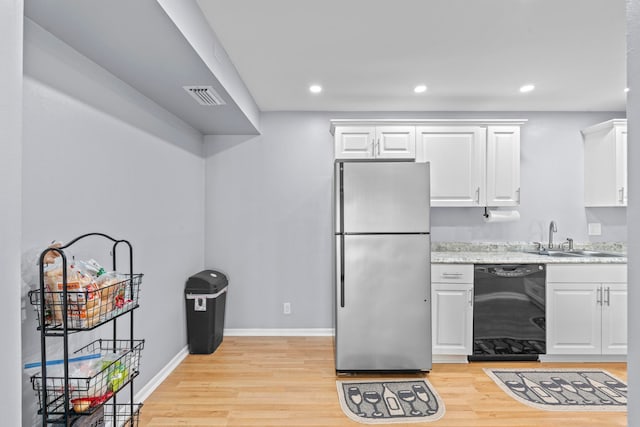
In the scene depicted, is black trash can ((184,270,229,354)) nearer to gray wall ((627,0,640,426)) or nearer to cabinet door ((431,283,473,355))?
cabinet door ((431,283,473,355))

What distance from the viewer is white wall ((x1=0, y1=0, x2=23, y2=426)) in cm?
76

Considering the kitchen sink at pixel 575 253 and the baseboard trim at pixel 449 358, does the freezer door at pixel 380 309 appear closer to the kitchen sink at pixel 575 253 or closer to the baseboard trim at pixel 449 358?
the baseboard trim at pixel 449 358

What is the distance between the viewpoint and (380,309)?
311 centimetres

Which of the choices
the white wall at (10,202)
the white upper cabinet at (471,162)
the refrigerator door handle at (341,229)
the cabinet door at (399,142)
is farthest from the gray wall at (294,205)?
the white wall at (10,202)

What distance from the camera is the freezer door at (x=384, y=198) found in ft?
10.2

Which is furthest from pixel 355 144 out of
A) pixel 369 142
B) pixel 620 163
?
pixel 620 163

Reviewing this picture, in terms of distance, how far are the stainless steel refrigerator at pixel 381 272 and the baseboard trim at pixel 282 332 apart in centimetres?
103

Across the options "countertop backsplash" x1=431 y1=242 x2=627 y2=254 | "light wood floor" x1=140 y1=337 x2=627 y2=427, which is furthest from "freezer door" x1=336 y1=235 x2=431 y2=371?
"countertop backsplash" x1=431 y1=242 x2=627 y2=254

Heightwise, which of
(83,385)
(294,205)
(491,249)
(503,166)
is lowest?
(83,385)

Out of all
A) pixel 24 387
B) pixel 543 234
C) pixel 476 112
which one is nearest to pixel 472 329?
pixel 543 234

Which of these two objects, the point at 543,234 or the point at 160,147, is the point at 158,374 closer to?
the point at 160,147

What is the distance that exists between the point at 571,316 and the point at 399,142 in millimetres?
2245

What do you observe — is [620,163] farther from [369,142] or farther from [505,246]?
[369,142]

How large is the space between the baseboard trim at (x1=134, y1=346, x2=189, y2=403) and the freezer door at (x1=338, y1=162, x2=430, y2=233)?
189 centimetres
